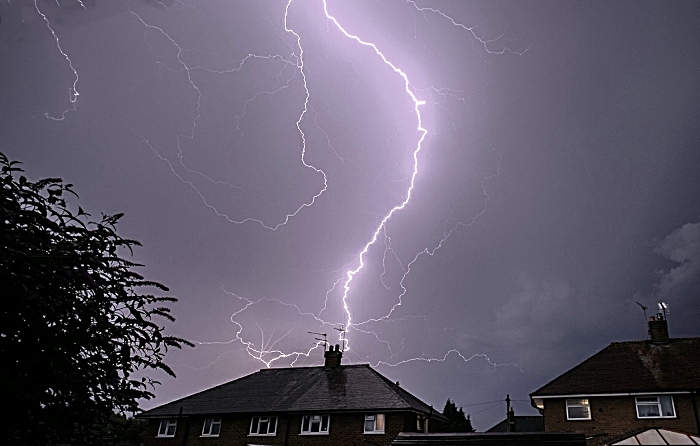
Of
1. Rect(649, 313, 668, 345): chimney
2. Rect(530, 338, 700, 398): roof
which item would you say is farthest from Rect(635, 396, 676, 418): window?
Rect(649, 313, 668, 345): chimney

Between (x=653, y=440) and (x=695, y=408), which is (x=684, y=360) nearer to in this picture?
(x=695, y=408)

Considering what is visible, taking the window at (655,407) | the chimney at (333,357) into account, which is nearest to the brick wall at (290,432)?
the chimney at (333,357)

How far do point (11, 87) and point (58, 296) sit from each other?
131ft

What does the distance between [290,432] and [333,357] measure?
6.77 m


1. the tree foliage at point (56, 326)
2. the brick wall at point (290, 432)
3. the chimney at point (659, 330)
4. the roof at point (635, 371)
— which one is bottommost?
the tree foliage at point (56, 326)

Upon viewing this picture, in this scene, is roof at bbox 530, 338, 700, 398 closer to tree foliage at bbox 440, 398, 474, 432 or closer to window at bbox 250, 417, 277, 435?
window at bbox 250, 417, 277, 435

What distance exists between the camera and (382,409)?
23719 mm

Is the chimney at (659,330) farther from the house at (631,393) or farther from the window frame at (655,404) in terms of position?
the window frame at (655,404)

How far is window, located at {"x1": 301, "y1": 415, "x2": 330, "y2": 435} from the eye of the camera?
24.7 metres

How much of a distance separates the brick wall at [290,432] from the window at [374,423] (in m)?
0.18

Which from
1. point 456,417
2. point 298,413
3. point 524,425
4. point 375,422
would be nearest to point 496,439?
point 375,422

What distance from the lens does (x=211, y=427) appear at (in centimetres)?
2716

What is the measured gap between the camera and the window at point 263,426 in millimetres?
25812

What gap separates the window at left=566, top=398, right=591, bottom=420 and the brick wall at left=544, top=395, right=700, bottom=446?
14 centimetres
